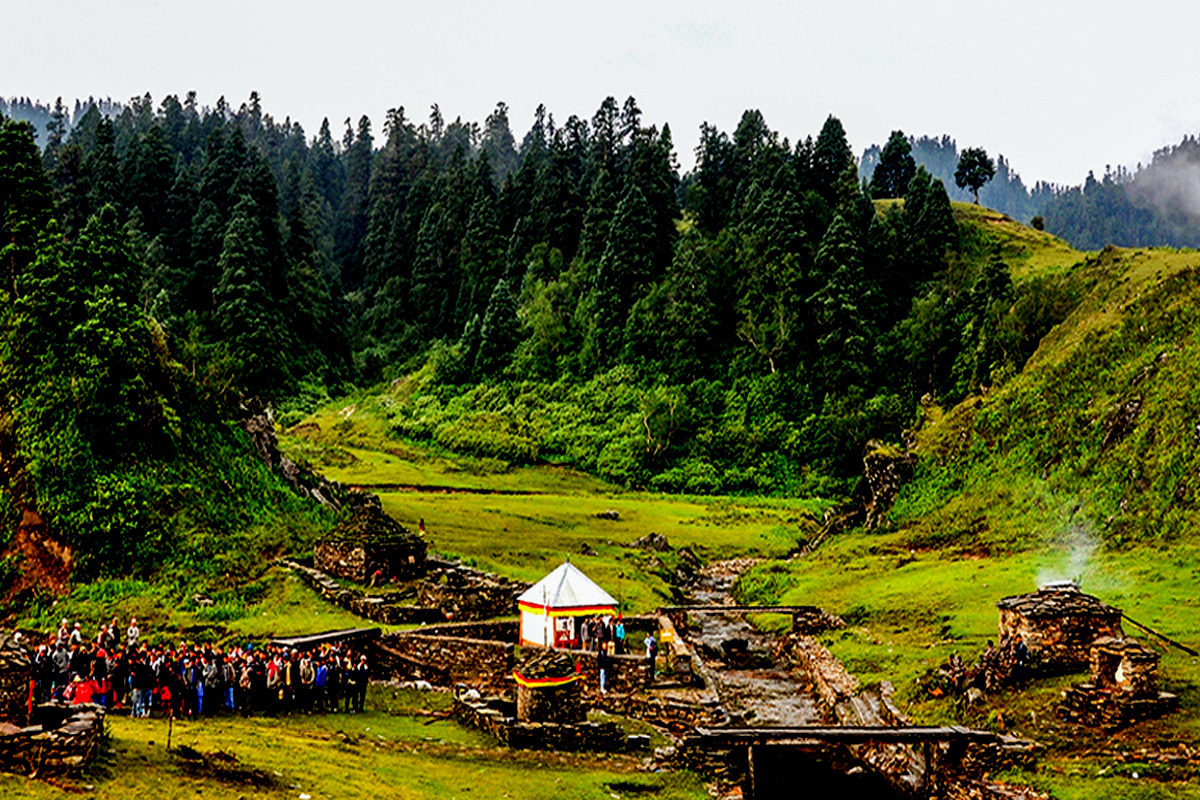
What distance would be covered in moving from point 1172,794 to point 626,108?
143722 mm

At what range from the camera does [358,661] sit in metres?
29.0

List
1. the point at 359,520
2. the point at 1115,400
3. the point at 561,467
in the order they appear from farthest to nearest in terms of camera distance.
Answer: the point at 561,467 → the point at 1115,400 → the point at 359,520

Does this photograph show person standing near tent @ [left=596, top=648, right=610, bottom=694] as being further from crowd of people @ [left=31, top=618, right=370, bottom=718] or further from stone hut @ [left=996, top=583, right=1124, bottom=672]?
stone hut @ [left=996, top=583, right=1124, bottom=672]

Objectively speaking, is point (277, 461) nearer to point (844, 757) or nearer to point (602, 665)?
point (602, 665)

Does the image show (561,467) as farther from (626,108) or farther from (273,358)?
(626,108)

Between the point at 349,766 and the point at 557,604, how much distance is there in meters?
14.1

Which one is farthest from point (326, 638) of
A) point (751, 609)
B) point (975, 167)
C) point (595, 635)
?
point (975, 167)

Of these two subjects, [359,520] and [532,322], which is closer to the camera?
[359,520]

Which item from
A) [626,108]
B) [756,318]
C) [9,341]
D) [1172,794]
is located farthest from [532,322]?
[1172,794]

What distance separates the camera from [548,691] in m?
26.0

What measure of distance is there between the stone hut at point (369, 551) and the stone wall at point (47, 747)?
938 inches

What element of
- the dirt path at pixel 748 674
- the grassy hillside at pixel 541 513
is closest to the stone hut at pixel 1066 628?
the dirt path at pixel 748 674

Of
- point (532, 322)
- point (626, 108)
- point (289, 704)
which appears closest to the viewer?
point (289, 704)

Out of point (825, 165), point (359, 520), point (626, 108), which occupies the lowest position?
point (359, 520)
